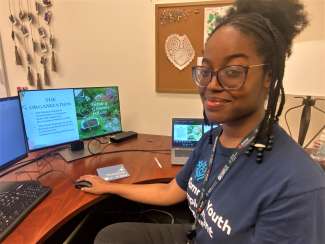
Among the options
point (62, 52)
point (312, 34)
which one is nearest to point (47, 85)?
point (62, 52)

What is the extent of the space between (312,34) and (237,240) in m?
1.50

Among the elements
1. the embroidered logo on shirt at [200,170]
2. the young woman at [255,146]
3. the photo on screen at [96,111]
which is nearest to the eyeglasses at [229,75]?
the young woman at [255,146]

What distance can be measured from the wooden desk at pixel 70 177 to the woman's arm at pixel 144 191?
54 millimetres

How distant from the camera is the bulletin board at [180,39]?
1847 mm

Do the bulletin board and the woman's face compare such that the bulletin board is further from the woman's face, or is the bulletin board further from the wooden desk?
the woman's face

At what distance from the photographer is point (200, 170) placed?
1.00m

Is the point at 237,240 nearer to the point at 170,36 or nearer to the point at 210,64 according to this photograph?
the point at 210,64

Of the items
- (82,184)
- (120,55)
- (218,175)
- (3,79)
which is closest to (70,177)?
(82,184)

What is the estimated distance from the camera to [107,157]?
65.2 inches

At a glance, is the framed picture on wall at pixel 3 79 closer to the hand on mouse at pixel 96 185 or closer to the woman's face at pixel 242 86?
the hand on mouse at pixel 96 185

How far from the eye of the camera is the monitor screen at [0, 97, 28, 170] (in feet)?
3.95

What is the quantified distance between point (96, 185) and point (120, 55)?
3.86 ft

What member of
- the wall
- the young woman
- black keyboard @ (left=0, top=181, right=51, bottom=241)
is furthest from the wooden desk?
the young woman

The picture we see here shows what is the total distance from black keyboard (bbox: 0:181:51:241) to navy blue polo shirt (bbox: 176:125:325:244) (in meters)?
0.65
